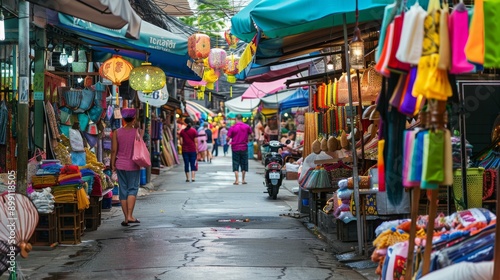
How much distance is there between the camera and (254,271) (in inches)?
399

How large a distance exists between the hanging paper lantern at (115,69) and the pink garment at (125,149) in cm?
215

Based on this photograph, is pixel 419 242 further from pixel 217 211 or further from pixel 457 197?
pixel 217 211

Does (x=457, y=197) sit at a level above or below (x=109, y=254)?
above

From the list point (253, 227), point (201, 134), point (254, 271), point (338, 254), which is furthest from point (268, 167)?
point (201, 134)

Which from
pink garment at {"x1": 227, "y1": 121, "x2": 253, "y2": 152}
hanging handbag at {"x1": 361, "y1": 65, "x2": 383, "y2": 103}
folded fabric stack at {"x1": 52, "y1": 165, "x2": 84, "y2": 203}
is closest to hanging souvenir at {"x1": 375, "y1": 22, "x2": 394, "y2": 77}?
hanging handbag at {"x1": 361, "y1": 65, "x2": 383, "y2": 103}

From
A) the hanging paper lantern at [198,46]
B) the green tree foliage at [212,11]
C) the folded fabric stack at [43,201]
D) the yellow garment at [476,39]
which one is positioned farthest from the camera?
the green tree foliage at [212,11]

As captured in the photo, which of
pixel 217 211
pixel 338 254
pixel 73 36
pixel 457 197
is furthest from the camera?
pixel 217 211

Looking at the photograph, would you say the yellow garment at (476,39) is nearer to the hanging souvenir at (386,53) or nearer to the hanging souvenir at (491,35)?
the hanging souvenir at (491,35)

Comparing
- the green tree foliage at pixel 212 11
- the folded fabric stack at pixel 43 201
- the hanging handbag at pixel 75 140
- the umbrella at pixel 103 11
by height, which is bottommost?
the folded fabric stack at pixel 43 201

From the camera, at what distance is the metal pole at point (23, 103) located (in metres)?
11.2

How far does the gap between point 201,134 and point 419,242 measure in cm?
3637

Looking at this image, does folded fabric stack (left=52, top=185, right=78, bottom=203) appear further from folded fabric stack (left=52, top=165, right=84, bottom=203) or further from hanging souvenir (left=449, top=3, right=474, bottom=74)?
hanging souvenir (left=449, top=3, right=474, bottom=74)

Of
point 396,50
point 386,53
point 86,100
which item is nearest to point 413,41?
point 396,50

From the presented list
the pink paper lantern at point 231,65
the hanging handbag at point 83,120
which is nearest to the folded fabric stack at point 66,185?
the hanging handbag at point 83,120
